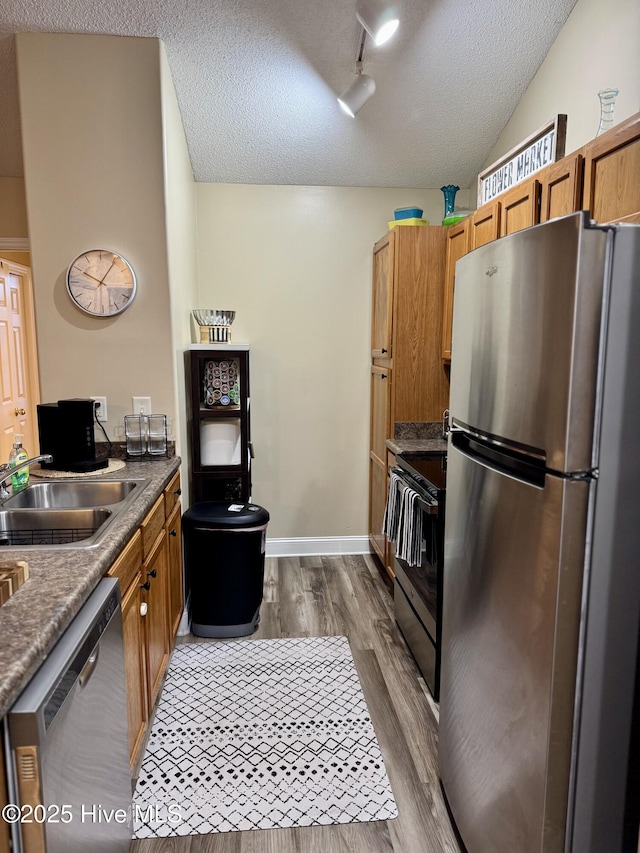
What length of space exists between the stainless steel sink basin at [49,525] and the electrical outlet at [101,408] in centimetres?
81

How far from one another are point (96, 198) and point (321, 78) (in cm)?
128

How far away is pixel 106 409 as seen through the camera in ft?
8.63

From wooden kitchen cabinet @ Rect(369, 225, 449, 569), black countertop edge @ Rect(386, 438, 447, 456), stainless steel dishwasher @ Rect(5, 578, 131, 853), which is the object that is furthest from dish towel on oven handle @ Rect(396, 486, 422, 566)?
stainless steel dishwasher @ Rect(5, 578, 131, 853)

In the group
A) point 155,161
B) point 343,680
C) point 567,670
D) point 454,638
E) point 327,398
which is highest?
point 155,161

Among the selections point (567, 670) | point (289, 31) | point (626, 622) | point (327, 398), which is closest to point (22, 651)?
point (567, 670)

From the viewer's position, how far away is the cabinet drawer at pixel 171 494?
93.0 inches

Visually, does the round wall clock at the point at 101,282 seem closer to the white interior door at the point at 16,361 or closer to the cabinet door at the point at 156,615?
the cabinet door at the point at 156,615

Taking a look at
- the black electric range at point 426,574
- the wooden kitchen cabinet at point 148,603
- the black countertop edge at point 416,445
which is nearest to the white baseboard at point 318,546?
the black countertop edge at point 416,445

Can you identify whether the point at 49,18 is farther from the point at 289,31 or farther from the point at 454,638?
the point at 454,638

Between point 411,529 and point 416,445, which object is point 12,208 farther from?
point 411,529

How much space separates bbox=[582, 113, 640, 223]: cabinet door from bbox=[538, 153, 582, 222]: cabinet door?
4 cm

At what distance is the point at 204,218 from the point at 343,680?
115 inches

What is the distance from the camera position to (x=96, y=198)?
2504 mm

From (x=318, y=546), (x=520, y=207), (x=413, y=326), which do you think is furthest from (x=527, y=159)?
(x=318, y=546)
